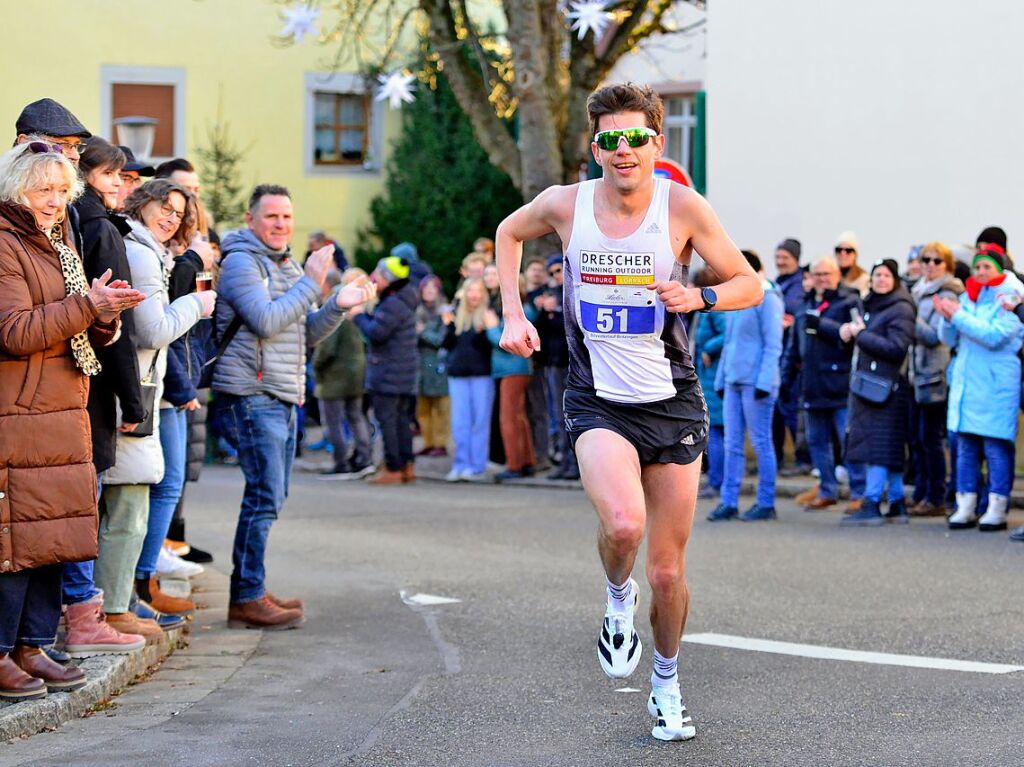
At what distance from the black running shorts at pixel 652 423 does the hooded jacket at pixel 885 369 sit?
720 centimetres

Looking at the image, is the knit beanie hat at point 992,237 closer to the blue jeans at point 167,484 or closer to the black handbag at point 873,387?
the black handbag at point 873,387

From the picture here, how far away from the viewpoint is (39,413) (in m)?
6.43

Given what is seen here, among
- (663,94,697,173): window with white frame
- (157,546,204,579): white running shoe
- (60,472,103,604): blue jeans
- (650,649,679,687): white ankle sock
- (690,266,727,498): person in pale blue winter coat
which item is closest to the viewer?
(650,649,679,687): white ankle sock

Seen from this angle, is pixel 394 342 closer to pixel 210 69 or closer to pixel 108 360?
pixel 108 360

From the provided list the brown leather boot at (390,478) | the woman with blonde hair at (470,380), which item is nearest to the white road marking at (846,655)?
the woman with blonde hair at (470,380)

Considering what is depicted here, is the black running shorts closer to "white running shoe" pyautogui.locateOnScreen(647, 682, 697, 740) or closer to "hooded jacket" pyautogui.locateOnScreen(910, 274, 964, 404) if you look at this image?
"white running shoe" pyautogui.locateOnScreen(647, 682, 697, 740)

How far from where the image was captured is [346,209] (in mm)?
32906

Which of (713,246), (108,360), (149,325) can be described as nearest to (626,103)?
(713,246)

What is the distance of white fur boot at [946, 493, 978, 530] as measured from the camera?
1285 centimetres

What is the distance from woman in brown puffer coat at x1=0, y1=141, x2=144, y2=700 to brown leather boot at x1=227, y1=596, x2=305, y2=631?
7.00 feet

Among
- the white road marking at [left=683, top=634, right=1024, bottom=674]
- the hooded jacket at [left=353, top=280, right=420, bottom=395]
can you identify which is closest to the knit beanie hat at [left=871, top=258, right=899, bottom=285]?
the hooded jacket at [left=353, top=280, right=420, bottom=395]

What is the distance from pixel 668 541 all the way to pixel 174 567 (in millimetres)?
4891

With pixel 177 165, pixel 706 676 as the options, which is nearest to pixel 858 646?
pixel 706 676

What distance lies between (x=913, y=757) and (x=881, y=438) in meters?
7.70
